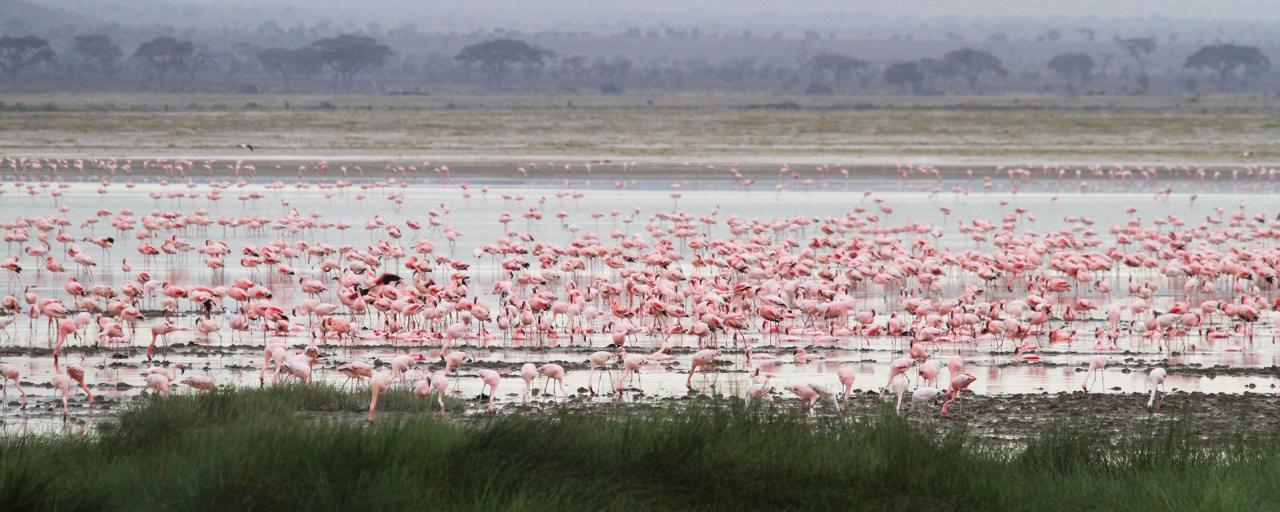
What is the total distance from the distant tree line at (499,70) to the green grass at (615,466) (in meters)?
133

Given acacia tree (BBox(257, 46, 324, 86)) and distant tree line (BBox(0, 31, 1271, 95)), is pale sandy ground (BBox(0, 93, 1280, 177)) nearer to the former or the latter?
distant tree line (BBox(0, 31, 1271, 95))

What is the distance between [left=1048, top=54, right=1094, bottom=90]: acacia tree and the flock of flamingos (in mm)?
149272

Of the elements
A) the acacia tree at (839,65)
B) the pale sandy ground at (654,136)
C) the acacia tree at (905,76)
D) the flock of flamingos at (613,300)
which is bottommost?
the flock of flamingos at (613,300)

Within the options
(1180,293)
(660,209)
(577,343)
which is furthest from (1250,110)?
(577,343)

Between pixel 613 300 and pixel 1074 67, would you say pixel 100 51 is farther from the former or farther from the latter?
pixel 613 300

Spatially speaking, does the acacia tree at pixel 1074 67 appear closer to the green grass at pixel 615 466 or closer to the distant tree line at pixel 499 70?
the distant tree line at pixel 499 70

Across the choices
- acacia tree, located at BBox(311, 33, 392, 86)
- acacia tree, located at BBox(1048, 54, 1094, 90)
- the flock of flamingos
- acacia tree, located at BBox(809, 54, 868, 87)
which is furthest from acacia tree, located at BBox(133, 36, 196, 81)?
the flock of flamingos

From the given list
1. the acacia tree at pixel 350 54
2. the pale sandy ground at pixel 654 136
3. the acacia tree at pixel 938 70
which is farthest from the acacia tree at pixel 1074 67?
the pale sandy ground at pixel 654 136

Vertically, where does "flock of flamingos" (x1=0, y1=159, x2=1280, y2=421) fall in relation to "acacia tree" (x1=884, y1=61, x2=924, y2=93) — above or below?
below

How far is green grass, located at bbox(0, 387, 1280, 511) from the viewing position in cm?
684

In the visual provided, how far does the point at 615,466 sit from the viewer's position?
7.54m

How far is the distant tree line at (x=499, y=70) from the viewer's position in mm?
146875

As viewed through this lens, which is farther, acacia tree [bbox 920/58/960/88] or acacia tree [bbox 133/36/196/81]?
acacia tree [bbox 920/58/960/88]

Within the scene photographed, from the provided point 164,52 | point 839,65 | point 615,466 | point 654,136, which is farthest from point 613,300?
point 839,65
